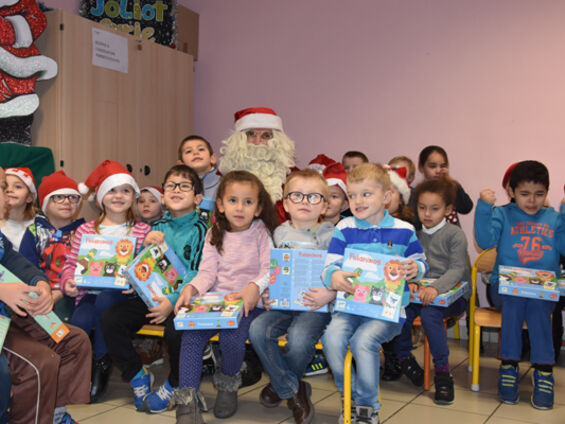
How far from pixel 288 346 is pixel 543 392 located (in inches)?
53.1

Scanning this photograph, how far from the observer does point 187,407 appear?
2627 mm

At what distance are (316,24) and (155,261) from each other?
3.19 meters

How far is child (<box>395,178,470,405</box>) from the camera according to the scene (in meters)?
3.08

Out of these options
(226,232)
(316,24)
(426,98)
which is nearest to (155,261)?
(226,232)

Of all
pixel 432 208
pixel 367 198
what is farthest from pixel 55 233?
pixel 432 208

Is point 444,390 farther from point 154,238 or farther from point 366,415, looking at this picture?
point 154,238

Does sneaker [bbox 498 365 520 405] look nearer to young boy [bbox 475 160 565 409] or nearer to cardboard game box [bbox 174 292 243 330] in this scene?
young boy [bbox 475 160 565 409]

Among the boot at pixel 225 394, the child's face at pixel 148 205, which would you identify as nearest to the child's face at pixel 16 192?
the child's face at pixel 148 205

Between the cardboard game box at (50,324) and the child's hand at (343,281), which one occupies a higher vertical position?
the child's hand at (343,281)

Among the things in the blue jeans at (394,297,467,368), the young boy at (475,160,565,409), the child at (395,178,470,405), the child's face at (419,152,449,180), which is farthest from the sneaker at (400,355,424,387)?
the child's face at (419,152,449,180)

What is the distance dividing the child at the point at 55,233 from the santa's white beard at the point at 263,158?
39.6 inches

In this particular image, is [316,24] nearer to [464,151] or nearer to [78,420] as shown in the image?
[464,151]

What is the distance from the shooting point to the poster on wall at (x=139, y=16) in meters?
4.97

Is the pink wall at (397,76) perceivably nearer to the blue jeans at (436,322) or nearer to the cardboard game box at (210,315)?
the blue jeans at (436,322)
